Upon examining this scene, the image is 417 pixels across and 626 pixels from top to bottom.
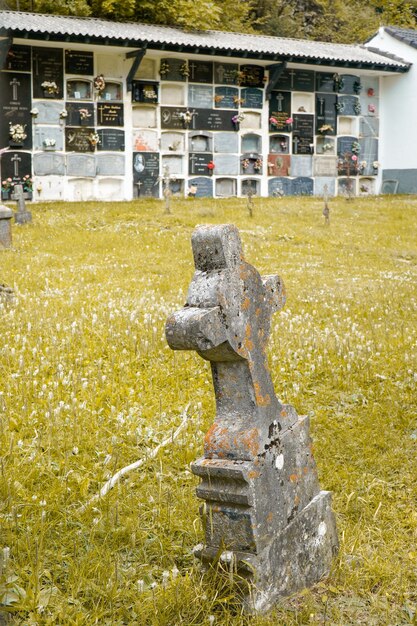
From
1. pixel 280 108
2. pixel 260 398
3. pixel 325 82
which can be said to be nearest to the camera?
pixel 260 398

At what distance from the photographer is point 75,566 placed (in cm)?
286

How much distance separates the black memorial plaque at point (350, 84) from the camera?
986 inches

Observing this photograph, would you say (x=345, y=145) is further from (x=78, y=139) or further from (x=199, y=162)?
(x=78, y=139)

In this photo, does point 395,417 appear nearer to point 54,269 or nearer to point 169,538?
point 169,538

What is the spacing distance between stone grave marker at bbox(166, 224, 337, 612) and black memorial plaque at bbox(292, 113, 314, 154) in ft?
71.7

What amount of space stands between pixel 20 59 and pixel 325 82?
1003cm

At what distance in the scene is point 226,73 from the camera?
22672mm

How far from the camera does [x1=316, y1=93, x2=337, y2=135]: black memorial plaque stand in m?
24.6

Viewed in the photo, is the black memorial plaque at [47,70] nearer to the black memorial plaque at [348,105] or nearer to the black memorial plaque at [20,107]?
the black memorial plaque at [20,107]

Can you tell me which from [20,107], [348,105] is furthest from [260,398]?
[348,105]

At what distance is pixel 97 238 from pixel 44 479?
10.4 meters

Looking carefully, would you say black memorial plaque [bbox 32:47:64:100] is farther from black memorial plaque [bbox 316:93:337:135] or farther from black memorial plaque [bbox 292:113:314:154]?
black memorial plaque [bbox 316:93:337:135]

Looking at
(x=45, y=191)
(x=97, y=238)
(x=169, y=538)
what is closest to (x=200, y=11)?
(x=45, y=191)

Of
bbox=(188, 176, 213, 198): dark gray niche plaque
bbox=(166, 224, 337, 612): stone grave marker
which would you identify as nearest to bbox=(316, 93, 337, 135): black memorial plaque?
bbox=(188, 176, 213, 198): dark gray niche plaque
